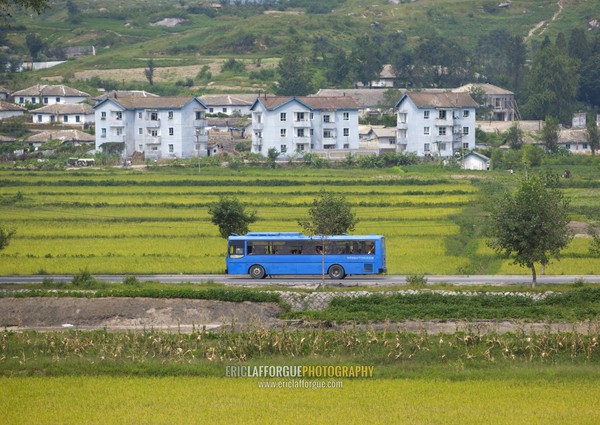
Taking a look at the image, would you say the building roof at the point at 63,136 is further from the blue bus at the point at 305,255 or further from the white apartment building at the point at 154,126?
the blue bus at the point at 305,255

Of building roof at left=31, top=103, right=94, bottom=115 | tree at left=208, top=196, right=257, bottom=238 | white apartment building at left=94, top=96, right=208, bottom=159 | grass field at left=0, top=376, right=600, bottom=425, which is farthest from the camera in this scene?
building roof at left=31, top=103, right=94, bottom=115

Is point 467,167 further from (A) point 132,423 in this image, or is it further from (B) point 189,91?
(A) point 132,423

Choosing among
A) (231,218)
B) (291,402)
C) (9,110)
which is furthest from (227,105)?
(291,402)

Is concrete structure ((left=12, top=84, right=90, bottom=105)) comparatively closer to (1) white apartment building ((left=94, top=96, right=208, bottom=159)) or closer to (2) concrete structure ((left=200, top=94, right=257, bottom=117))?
(2) concrete structure ((left=200, top=94, right=257, bottom=117))

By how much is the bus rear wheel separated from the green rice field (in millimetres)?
2628

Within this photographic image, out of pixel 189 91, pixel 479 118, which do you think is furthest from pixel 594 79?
pixel 189 91

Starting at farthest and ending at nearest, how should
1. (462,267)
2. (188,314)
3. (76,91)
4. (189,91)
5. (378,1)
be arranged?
(378,1) → (189,91) → (76,91) → (462,267) → (188,314)

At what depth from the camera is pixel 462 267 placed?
144 feet

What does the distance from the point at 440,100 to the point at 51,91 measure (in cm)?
4173

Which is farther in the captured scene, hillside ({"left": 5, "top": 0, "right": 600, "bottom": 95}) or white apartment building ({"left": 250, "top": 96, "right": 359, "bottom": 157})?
hillside ({"left": 5, "top": 0, "right": 600, "bottom": 95})

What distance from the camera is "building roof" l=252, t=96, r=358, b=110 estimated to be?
9418cm

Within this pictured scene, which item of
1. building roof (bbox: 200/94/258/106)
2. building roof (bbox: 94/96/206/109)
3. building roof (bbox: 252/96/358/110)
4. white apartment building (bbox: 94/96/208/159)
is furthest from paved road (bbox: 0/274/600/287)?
building roof (bbox: 200/94/258/106)

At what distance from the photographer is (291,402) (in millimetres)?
25734

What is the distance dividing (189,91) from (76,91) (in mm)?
13341
